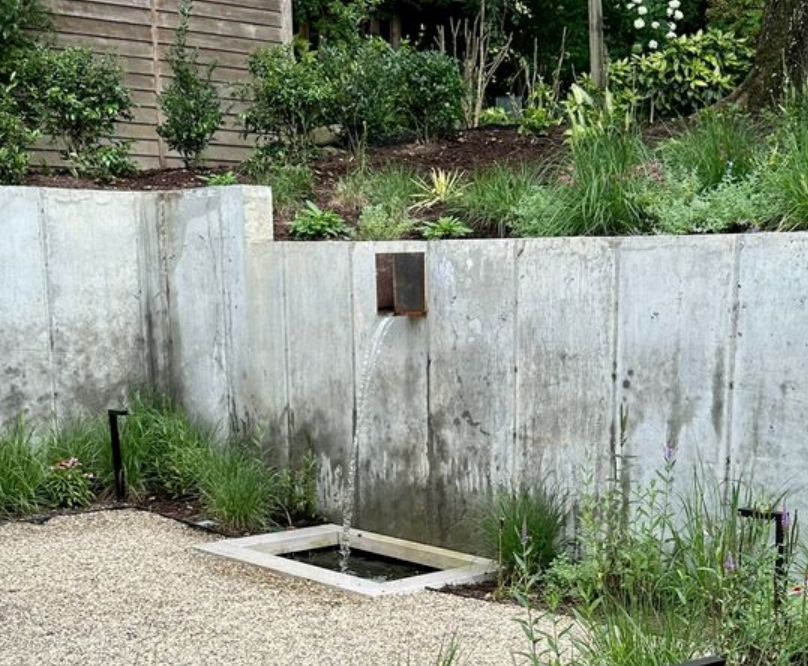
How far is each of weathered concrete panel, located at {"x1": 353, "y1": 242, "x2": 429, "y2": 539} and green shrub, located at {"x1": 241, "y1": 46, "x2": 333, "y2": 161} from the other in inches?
92.1

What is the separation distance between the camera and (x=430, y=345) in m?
A: 4.70

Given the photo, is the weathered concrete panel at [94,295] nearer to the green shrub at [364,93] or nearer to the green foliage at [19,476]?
the green foliage at [19,476]

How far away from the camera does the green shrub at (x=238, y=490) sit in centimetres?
505

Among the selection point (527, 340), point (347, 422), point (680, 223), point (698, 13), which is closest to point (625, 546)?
point (527, 340)

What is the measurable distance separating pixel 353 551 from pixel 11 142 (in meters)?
3.37

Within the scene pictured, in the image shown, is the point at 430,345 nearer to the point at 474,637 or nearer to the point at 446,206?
the point at 446,206

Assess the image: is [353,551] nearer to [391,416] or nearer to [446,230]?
[391,416]

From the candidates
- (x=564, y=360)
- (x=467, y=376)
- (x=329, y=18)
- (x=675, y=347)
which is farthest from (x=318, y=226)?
(x=329, y=18)

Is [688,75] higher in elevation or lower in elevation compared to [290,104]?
higher

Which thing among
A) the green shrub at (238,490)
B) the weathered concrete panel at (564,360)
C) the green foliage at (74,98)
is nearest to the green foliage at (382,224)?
the weathered concrete panel at (564,360)

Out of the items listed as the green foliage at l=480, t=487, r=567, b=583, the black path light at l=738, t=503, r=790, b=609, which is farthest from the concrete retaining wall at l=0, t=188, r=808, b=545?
the black path light at l=738, t=503, r=790, b=609

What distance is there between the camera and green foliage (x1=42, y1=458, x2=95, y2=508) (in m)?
5.43

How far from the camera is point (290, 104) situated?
706cm

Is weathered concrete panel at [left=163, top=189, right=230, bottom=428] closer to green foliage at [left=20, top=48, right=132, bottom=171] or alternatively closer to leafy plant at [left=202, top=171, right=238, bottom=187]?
leafy plant at [left=202, top=171, right=238, bottom=187]
